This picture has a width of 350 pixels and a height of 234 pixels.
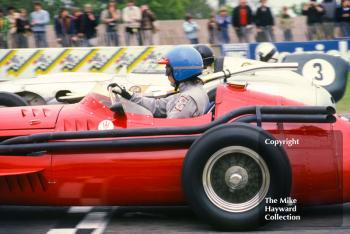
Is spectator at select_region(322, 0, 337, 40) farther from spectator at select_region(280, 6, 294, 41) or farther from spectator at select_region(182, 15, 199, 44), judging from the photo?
spectator at select_region(182, 15, 199, 44)

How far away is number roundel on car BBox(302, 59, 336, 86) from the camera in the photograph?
1187cm

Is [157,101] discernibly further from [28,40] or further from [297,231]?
[28,40]

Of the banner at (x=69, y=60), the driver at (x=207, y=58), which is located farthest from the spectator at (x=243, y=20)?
the driver at (x=207, y=58)

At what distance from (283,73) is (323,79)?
1.45 meters

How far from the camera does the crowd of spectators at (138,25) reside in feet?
57.7

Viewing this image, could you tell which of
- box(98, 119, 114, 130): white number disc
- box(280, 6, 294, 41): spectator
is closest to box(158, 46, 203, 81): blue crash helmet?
box(98, 119, 114, 130): white number disc

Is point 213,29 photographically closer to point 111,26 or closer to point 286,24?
point 286,24

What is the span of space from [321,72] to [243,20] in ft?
19.5

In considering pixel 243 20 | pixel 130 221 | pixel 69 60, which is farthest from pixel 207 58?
pixel 243 20

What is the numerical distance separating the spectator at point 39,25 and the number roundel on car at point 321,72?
7607mm

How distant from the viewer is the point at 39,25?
17.8 meters

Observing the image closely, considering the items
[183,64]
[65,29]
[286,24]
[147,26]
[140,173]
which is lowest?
[286,24]

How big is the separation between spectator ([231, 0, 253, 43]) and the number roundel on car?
5605 mm

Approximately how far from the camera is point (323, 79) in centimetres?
1194
